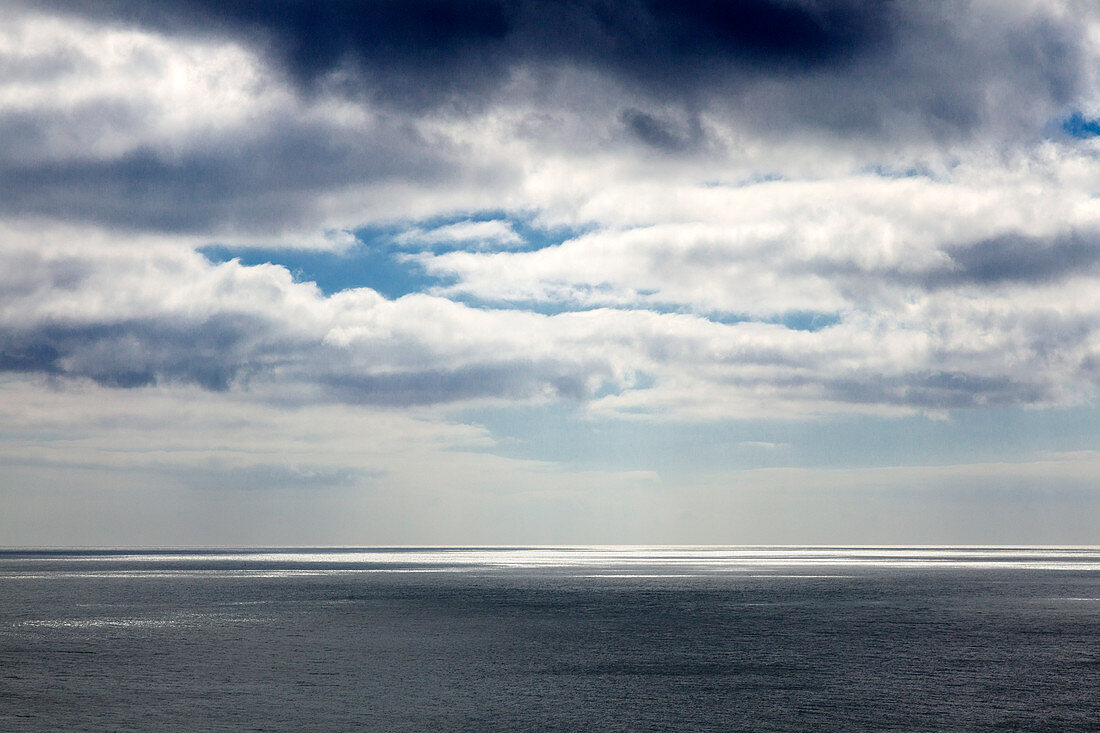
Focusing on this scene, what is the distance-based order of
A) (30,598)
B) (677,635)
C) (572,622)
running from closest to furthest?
(677,635)
(572,622)
(30,598)

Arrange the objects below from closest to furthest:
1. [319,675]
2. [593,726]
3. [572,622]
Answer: [593,726] < [319,675] < [572,622]

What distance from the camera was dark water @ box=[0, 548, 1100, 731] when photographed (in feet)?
108

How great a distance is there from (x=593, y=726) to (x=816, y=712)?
25.6 feet

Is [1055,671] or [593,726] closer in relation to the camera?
[593,726]

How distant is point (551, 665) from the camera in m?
45.8

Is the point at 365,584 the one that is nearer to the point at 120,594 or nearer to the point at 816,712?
the point at 120,594

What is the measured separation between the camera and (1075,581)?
13400 cm

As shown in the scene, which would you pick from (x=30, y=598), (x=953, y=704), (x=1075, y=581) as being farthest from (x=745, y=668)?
(x=1075, y=581)

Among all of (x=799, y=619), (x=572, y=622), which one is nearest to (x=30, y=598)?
(x=572, y=622)

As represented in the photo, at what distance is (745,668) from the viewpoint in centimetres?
4428

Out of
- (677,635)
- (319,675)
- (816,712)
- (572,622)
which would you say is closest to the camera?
(816,712)

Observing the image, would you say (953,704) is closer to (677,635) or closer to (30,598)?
(677,635)

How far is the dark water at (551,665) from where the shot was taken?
32969 millimetres

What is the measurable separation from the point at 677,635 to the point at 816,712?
2541 centimetres
